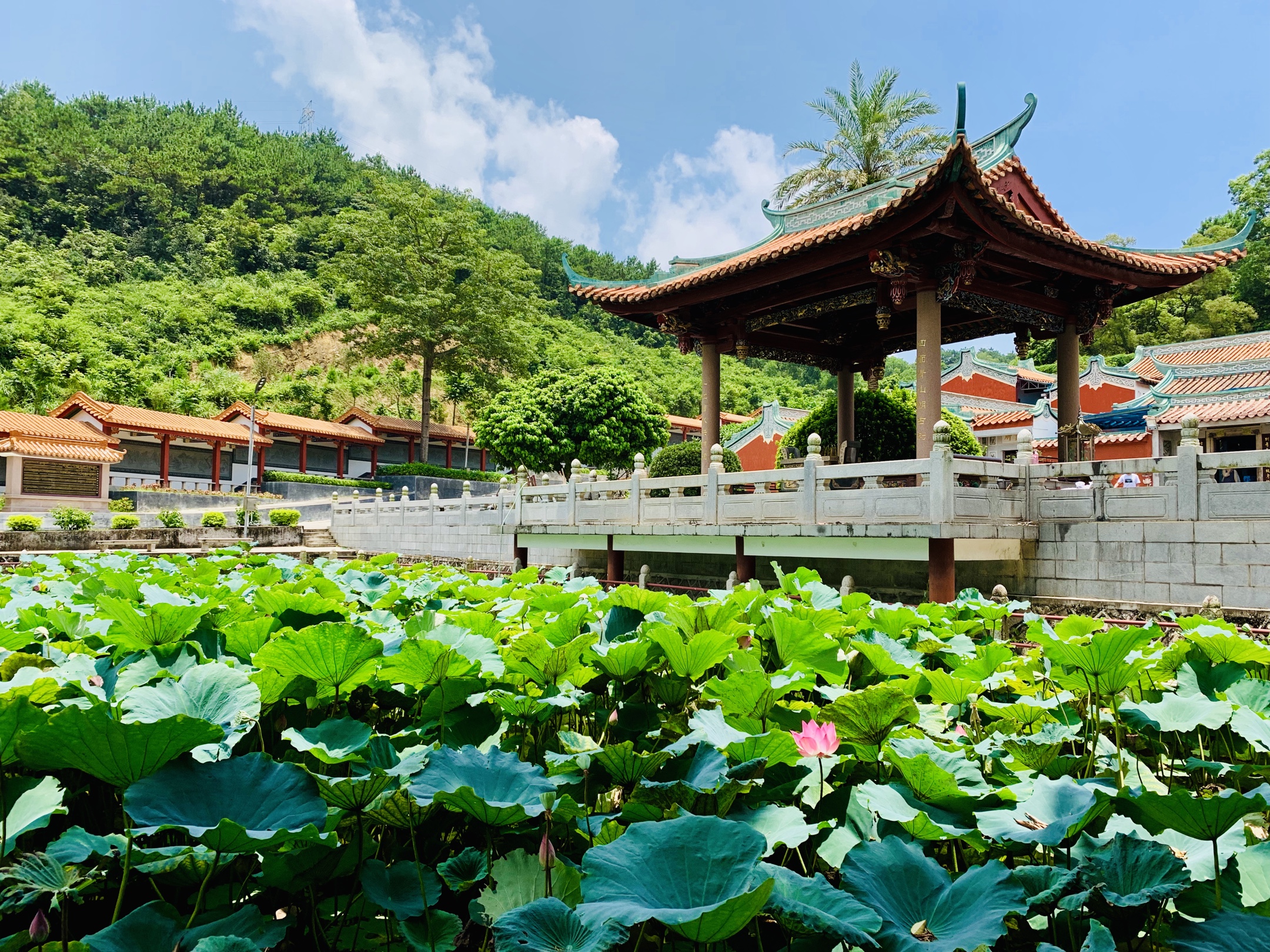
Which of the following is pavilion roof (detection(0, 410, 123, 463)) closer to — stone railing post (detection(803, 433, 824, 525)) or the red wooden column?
the red wooden column

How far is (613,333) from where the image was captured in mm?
65562

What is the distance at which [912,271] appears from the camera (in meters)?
10.7

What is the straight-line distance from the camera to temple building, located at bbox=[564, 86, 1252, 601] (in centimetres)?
989

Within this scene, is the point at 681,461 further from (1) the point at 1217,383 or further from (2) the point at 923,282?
(1) the point at 1217,383

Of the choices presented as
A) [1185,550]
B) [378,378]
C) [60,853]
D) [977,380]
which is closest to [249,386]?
[378,378]

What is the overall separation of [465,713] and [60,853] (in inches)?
27.1

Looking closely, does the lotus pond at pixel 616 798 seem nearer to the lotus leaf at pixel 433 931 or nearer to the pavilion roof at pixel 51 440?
the lotus leaf at pixel 433 931

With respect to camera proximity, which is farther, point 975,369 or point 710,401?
point 975,369

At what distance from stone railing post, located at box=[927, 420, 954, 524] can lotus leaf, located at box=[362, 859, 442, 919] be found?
826 cm

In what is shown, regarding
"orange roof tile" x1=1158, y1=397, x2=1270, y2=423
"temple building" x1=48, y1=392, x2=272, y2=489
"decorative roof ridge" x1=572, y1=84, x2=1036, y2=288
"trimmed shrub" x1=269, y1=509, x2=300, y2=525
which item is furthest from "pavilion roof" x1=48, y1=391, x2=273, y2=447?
"orange roof tile" x1=1158, y1=397, x2=1270, y2=423

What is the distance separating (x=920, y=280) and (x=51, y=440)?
27791 mm

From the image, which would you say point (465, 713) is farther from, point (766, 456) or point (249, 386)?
point (249, 386)

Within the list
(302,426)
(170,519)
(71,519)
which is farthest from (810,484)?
(302,426)

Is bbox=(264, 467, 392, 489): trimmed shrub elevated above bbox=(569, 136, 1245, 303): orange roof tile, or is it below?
below
